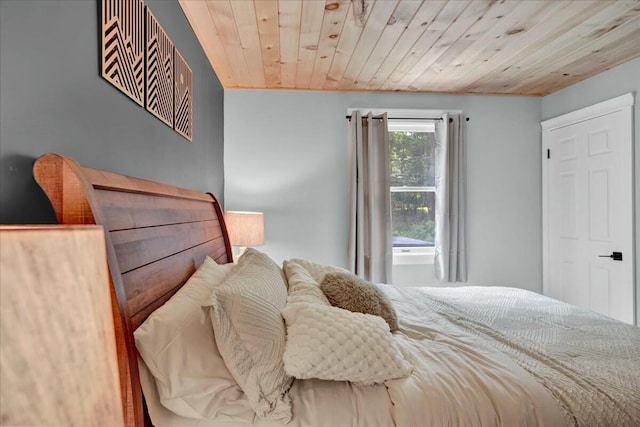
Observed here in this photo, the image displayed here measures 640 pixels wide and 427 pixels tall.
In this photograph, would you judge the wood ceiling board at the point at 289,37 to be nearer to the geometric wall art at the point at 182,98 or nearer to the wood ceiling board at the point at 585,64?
the geometric wall art at the point at 182,98

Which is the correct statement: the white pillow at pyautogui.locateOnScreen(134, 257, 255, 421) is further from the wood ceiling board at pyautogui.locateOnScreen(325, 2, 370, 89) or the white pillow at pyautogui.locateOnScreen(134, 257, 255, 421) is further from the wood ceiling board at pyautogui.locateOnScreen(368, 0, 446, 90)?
the wood ceiling board at pyautogui.locateOnScreen(368, 0, 446, 90)

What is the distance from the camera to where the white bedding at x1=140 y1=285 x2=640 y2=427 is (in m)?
1.11

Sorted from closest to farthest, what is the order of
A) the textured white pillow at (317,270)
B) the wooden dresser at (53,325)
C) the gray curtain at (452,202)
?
1. the wooden dresser at (53,325)
2. the textured white pillow at (317,270)
3. the gray curtain at (452,202)

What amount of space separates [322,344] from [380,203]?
272 cm

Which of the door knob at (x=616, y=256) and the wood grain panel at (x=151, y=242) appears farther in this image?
the door knob at (x=616, y=256)

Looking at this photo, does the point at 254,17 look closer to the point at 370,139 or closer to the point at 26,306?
the point at 370,139

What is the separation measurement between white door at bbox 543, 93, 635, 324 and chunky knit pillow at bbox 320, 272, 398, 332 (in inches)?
100

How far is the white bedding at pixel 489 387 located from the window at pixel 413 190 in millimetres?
2209

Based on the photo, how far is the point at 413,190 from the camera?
13.0 feet

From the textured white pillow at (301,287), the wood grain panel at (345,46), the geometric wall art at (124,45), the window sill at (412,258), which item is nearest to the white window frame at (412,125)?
the window sill at (412,258)

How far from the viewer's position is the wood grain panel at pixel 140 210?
1042 mm

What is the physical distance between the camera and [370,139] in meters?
3.71

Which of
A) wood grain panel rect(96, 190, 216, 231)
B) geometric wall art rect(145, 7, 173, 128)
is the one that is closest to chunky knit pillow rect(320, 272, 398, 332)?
wood grain panel rect(96, 190, 216, 231)

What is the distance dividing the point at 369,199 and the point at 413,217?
599 millimetres
